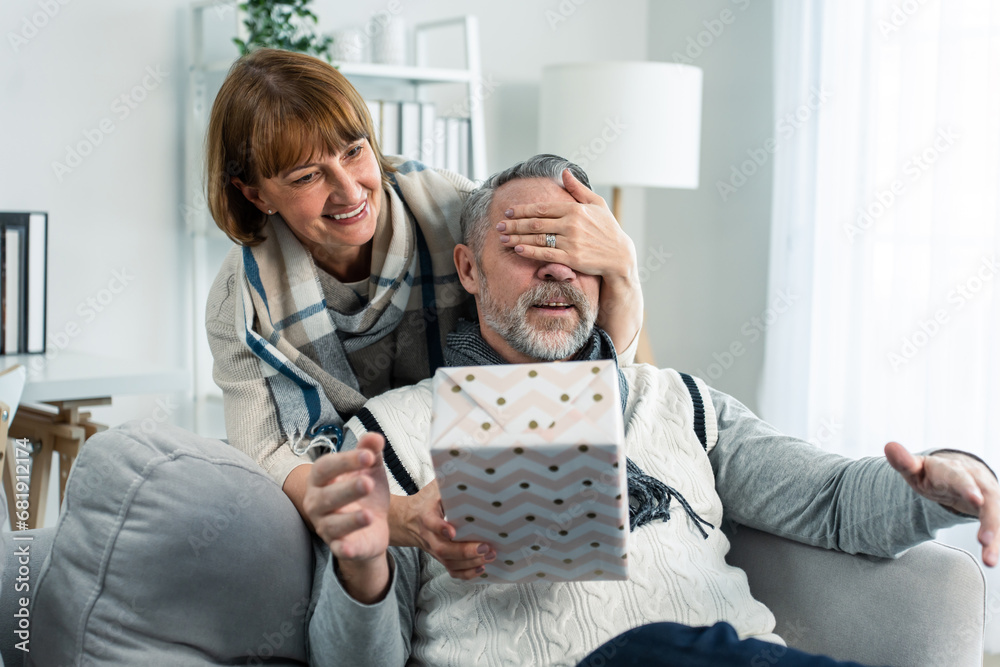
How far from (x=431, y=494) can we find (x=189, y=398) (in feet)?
6.93

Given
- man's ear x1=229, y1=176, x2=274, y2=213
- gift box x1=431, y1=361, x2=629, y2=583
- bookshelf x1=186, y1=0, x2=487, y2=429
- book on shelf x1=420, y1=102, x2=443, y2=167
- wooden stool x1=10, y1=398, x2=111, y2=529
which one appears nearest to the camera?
gift box x1=431, y1=361, x2=629, y2=583

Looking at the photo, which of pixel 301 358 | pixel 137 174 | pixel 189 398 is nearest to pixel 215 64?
pixel 137 174

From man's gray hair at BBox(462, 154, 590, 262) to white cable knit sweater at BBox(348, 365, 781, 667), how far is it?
0.27 meters

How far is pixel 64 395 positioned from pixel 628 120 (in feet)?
6.16

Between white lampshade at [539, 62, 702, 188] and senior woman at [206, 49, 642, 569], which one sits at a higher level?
white lampshade at [539, 62, 702, 188]

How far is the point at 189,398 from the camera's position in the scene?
2939mm

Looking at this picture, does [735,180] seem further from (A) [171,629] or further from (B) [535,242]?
(A) [171,629]

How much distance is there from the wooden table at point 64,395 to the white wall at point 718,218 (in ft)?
6.93

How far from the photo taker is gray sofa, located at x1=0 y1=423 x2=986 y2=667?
989 mm

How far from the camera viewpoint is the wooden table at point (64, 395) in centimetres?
197

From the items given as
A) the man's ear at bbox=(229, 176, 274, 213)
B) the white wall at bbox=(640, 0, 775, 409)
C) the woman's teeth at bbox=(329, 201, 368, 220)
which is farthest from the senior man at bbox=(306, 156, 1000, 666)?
the white wall at bbox=(640, 0, 775, 409)

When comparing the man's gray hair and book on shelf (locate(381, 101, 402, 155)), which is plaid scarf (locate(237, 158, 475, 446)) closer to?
the man's gray hair

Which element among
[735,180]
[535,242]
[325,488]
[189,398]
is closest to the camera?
[325,488]

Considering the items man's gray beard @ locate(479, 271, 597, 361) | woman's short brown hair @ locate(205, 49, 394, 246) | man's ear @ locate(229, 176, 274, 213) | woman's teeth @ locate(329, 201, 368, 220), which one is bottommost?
man's gray beard @ locate(479, 271, 597, 361)
